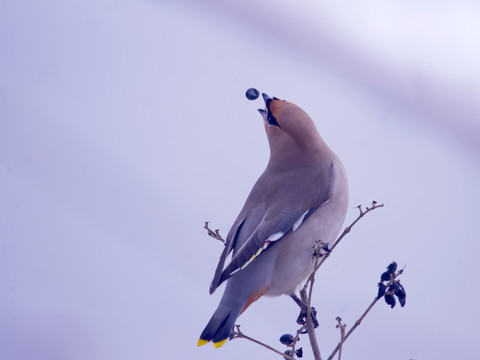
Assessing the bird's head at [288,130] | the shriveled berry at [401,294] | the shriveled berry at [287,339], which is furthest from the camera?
the bird's head at [288,130]

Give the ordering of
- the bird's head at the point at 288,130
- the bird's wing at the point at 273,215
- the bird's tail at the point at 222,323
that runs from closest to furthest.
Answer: the bird's tail at the point at 222,323 < the bird's wing at the point at 273,215 < the bird's head at the point at 288,130

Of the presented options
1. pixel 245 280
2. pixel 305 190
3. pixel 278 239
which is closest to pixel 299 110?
pixel 305 190

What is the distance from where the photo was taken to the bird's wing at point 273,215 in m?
1.80

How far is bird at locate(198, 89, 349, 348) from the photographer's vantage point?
5.79ft

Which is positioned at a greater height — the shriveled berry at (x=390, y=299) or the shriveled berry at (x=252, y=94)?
the shriveled berry at (x=252, y=94)

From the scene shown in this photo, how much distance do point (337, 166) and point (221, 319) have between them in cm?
68

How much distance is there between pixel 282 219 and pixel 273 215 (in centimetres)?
3

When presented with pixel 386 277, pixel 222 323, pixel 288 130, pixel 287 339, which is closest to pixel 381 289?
pixel 386 277

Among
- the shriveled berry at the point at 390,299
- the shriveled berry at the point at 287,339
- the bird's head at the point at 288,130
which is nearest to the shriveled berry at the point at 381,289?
the shriveled berry at the point at 390,299

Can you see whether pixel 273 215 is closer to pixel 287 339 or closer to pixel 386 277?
pixel 287 339

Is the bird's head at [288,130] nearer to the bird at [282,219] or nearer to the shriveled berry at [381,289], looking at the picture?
the bird at [282,219]

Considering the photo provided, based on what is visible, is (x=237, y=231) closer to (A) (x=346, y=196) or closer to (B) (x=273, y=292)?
(B) (x=273, y=292)

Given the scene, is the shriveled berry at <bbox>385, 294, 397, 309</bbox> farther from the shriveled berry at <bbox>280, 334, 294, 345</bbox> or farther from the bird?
the bird

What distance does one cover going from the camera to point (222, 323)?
5.60 ft
